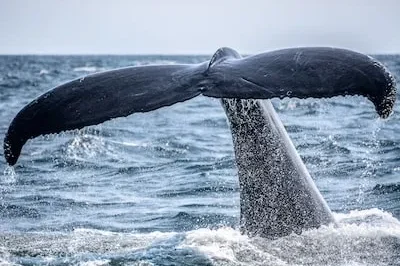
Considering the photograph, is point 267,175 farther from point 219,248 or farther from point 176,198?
point 176,198

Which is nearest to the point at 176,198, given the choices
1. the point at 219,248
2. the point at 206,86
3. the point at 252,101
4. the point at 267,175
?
the point at 219,248

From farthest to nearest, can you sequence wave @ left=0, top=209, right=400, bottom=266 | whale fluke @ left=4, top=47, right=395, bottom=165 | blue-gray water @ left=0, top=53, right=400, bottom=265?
blue-gray water @ left=0, top=53, right=400, bottom=265, wave @ left=0, top=209, right=400, bottom=266, whale fluke @ left=4, top=47, right=395, bottom=165

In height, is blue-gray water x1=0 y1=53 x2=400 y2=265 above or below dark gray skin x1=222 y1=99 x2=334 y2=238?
below

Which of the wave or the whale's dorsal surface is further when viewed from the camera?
the wave

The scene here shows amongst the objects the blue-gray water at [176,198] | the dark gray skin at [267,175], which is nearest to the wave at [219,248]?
the blue-gray water at [176,198]

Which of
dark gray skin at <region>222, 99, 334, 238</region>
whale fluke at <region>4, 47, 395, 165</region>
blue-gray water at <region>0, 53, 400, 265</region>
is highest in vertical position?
whale fluke at <region>4, 47, 395, 165</region>

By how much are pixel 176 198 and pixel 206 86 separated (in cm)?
517

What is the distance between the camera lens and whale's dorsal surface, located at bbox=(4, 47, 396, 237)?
4.80 m

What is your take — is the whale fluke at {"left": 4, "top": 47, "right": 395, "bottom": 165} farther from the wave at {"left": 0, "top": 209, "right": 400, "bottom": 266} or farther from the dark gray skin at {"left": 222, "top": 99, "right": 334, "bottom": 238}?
the wave at {"left": 0, "top": 209, "right": 400, "bottom": 266}

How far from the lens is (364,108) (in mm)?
23078

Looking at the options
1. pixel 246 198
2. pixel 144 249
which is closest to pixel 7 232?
pixel 144 249

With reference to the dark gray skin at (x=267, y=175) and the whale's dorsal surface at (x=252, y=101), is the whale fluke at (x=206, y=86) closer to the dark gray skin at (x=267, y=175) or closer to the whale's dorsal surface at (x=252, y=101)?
the whale's dorsal surface at (x=252, y=101)

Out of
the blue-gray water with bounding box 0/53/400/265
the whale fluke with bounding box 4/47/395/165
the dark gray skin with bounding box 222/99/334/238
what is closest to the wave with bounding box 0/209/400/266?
the blue-gray water with bounding box 0/53/400/265

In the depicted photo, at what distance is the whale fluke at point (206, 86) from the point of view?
471 cm
